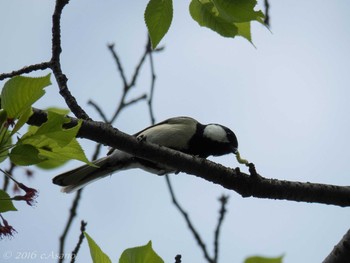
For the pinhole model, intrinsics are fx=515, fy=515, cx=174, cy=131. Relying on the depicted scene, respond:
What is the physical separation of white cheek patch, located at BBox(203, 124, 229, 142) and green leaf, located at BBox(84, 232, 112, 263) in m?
3.33

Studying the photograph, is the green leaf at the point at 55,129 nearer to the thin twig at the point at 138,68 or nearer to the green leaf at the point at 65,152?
the green leaf at the point at 65,152

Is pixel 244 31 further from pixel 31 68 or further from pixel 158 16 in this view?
pixel 31 68

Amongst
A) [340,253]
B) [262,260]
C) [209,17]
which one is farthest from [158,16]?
[340,253]

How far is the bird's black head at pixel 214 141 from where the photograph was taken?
518 centimetres

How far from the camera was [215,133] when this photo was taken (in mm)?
5492

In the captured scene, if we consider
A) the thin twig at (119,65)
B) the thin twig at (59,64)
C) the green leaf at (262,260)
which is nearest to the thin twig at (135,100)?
the thin twig at (119,65)

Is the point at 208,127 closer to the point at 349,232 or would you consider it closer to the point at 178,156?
the point at 178,156

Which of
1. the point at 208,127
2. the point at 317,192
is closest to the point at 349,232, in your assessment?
the point at 317,192

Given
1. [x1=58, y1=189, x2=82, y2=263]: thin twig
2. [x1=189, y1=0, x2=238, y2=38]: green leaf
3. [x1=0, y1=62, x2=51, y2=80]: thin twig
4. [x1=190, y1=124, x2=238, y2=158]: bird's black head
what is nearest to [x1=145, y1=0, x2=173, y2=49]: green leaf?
[x1=189, y1=0, x2=238, y2=38]: green leaf

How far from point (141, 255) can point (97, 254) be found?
0.18m

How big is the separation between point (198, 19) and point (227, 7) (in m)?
0.38

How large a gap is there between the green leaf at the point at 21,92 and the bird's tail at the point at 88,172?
292cm

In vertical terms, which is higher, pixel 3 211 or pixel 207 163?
pixel 207 163

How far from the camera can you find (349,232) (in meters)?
2.22
